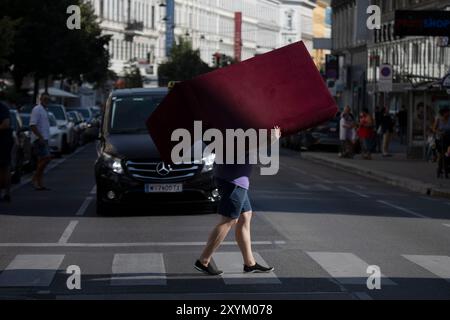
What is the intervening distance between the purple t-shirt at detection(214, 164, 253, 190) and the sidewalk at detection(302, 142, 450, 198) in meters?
14.7

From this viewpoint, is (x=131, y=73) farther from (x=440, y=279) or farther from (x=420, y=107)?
(x=440, y=279)

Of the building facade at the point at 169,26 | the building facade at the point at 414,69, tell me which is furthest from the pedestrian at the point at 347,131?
the building facade at the point at 169,26

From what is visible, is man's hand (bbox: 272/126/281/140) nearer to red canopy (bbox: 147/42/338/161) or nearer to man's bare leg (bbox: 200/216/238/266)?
red canopy (bbox: 147/42/338/161)

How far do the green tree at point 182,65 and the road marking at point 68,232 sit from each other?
10400 cm

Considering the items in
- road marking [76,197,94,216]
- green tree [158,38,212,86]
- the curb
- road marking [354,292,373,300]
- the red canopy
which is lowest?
the curb

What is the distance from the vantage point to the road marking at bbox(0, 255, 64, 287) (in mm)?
12617

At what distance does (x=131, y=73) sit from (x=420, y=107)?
241 ft

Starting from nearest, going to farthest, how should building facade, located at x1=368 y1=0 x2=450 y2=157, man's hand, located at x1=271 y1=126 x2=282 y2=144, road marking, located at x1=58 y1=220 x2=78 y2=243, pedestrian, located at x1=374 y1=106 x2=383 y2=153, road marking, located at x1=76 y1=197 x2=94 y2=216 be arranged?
man's hand, located at x1=271 y1=126 x2=282 y2=144
road marking, located at x1=58 y1=220 x2=78 y2=243
road marking, located at x1=76 y1=197 x2=94 y2=216
building facade, located at x1=368 y1=0 x2=450 y2=157
pedestrian, located at x1=374 y1=106 x2=383 y2=153

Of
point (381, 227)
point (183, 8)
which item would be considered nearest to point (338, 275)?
point (381, 227)

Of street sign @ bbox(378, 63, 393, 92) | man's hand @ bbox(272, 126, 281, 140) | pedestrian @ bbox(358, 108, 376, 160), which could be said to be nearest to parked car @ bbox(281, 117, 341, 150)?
pedestrian @ bbox(358, 108, 376, 160)

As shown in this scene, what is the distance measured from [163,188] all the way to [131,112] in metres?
2.16

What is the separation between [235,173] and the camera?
513 inches

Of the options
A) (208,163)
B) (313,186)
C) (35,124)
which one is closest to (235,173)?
(208,163)

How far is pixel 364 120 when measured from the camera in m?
47.2
